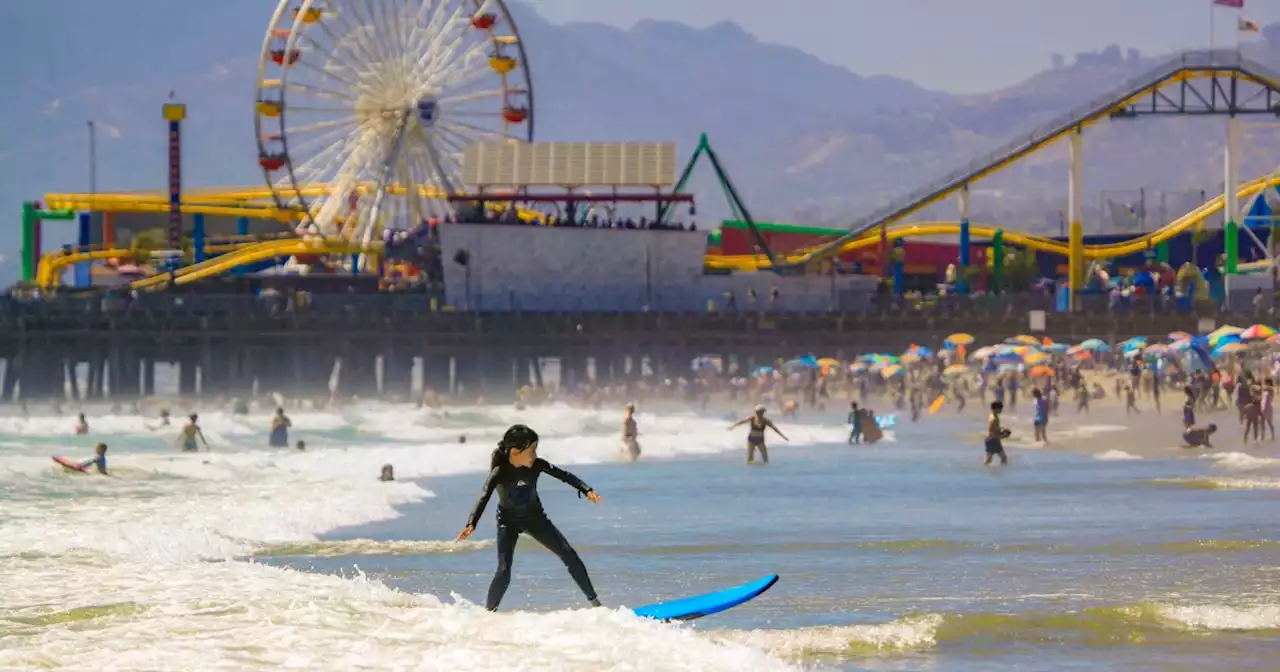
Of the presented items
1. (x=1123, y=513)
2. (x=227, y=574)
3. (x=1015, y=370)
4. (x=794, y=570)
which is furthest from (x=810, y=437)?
(x=227, y=574)

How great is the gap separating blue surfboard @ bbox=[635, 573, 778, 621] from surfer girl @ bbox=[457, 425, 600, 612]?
0.52 m

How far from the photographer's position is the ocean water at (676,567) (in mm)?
13422

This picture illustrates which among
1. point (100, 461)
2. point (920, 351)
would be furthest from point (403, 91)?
point (100, 461)

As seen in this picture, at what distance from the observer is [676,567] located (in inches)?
774

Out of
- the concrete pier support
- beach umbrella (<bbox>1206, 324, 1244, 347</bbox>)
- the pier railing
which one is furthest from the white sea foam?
the concrete pier support

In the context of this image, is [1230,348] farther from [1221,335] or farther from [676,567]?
[676,567]

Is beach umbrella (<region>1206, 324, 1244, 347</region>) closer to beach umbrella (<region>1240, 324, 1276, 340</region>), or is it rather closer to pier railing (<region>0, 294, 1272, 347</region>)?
beach umbrella (<region>1240, 324, 1276, 340</region>)

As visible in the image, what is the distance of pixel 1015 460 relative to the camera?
35812mm

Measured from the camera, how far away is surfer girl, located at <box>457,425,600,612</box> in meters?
13.6

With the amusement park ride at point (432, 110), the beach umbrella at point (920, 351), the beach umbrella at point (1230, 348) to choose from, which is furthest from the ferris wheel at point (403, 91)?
the beach umbrella at point (1230, 348)

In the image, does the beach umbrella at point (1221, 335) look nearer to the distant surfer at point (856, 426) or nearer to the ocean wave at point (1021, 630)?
the distant surfer at point (856, 426)

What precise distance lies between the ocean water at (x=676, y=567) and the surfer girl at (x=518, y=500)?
0.41m

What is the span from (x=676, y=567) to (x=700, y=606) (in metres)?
5.33

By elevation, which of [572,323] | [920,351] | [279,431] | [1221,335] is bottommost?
[279,431]
